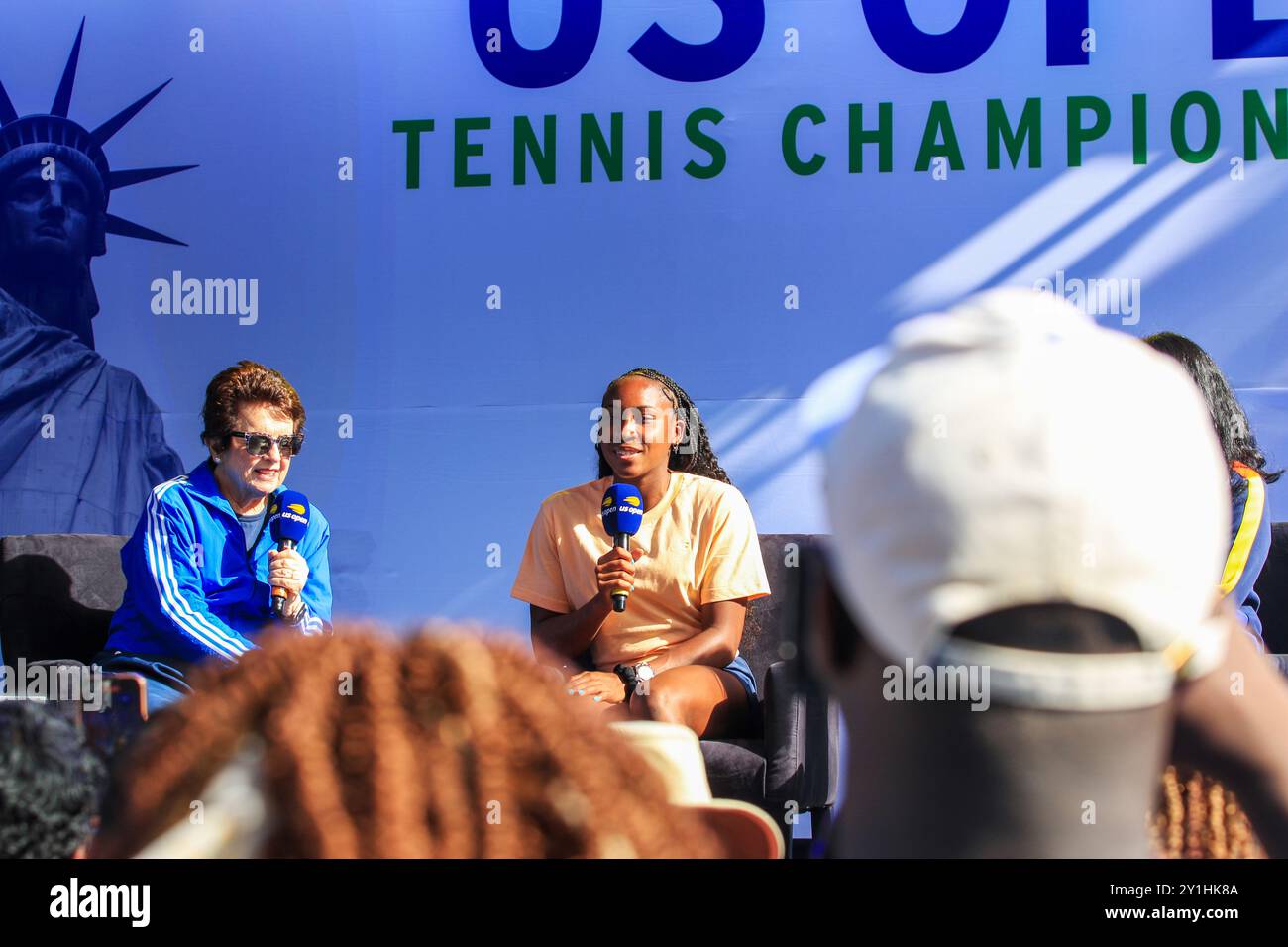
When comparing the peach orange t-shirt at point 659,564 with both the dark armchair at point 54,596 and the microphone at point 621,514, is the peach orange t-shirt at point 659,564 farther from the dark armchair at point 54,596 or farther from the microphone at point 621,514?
the dark armchair at point 54,596

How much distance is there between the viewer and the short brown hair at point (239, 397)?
123 inches

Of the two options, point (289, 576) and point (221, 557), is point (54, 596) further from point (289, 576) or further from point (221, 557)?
point (289, 576)

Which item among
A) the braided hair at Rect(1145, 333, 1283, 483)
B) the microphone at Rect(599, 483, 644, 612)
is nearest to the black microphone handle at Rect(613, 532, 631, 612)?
the microphone at Rect(599, 483, 644, 612)

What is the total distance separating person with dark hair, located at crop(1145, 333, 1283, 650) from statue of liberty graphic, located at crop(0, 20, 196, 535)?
300 cm

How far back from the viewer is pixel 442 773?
58cm

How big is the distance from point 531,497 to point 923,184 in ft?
4.96

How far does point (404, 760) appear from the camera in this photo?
22.5 inches

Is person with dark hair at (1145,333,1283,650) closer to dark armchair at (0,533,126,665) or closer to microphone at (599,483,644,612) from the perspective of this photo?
microphone at (599,483,644,612)

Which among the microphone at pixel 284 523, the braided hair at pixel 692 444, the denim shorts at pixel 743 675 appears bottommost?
the denim shorts at pixel 743 675

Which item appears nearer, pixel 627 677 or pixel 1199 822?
pixel 1199 822

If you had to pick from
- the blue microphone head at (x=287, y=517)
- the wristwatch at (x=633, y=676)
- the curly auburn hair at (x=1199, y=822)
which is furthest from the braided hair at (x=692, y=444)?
the curly auburn hair at (x=1199, y=822)

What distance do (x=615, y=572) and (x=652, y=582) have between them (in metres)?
0.27

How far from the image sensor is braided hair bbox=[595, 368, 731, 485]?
347 centimetres

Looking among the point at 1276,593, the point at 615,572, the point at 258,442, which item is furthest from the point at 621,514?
the point at 1276,593
